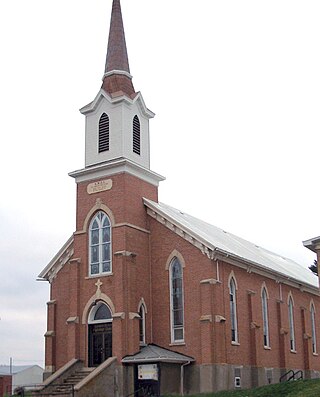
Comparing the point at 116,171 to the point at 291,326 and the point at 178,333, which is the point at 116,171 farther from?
the point at 291,326

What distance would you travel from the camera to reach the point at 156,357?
33.2 metres

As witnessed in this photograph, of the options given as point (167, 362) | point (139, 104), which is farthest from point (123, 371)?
point (139, 104)

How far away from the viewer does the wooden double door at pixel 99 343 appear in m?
35.6

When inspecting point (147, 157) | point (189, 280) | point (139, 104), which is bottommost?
point (189, 280)

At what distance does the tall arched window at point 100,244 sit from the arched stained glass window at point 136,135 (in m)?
4.24

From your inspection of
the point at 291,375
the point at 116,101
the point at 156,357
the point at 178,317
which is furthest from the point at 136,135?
the point at 291,375

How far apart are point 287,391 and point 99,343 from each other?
36.7ft

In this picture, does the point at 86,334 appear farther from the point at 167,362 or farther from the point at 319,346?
the point at 319,346

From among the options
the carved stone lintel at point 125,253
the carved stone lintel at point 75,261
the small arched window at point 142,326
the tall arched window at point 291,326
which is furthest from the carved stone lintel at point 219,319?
the tall arched window at point 291,326

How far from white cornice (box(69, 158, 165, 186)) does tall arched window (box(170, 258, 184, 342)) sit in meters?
5.22

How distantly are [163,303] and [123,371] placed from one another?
4.54m

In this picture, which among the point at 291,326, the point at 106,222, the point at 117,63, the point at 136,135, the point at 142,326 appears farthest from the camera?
the point at 291,326

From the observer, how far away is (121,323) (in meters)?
34.5

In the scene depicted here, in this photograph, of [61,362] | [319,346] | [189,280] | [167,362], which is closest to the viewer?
[167,362]
